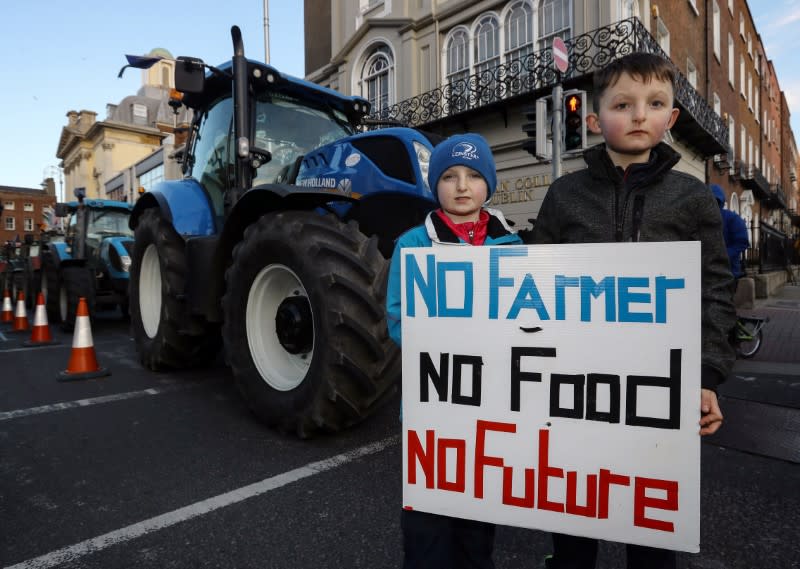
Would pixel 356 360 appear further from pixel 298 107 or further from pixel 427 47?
pixel 427 47

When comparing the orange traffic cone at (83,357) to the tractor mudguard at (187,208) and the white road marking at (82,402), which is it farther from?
the tractor mudguard at (187,208)

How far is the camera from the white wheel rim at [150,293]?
5246mm

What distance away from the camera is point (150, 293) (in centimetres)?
531

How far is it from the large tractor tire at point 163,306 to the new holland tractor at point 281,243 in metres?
0.01

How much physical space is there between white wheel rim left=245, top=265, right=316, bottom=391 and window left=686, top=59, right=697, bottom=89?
18.8m

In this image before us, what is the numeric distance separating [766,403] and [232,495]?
4197mm

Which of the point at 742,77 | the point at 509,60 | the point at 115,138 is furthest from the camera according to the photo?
the point at 115,138

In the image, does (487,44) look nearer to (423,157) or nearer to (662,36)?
(662,36)

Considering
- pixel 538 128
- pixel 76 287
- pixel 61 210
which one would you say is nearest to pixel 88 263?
pixel 76 287

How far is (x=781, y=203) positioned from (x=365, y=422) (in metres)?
40.0

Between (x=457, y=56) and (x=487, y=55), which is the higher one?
(x=457, y=56)

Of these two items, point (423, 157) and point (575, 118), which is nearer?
point (423, 157)

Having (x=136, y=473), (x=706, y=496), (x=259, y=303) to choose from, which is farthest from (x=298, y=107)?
(x=706, y=496)

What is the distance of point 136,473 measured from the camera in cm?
271
